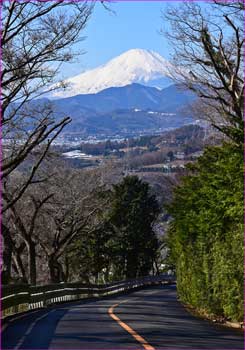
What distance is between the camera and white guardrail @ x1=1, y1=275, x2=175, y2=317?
2422 centimetres

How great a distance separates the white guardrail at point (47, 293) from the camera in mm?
24219

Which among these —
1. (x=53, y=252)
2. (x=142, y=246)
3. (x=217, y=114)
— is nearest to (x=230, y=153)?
(x=217, y=114)

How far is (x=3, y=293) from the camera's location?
74.3 feet

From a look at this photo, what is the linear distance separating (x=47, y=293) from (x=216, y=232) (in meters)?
15.7

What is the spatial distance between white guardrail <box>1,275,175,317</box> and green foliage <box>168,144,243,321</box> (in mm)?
6769

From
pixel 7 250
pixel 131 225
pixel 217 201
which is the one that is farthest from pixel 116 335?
pixel 131 225

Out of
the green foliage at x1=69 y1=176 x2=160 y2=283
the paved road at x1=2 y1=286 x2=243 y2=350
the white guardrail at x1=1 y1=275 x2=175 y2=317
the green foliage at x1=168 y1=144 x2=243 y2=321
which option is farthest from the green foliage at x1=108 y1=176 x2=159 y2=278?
the paved road at x1=2 y1=286 x2=243 y2=350

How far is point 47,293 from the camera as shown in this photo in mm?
33875

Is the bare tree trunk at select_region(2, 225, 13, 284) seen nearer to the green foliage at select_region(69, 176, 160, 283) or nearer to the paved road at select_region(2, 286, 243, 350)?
the paved road at select_region(2, 286, 243, 350)

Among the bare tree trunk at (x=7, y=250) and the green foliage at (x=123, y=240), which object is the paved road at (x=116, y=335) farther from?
the green foliage at (x=123, y=240)

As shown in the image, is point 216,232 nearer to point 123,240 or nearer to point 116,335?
point 116,335

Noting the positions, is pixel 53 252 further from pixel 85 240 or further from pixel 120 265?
pixel 120 265

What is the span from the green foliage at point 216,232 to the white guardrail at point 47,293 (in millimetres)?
6769

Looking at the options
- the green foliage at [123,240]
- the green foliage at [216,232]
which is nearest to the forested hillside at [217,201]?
the green foliage at [216,232]
